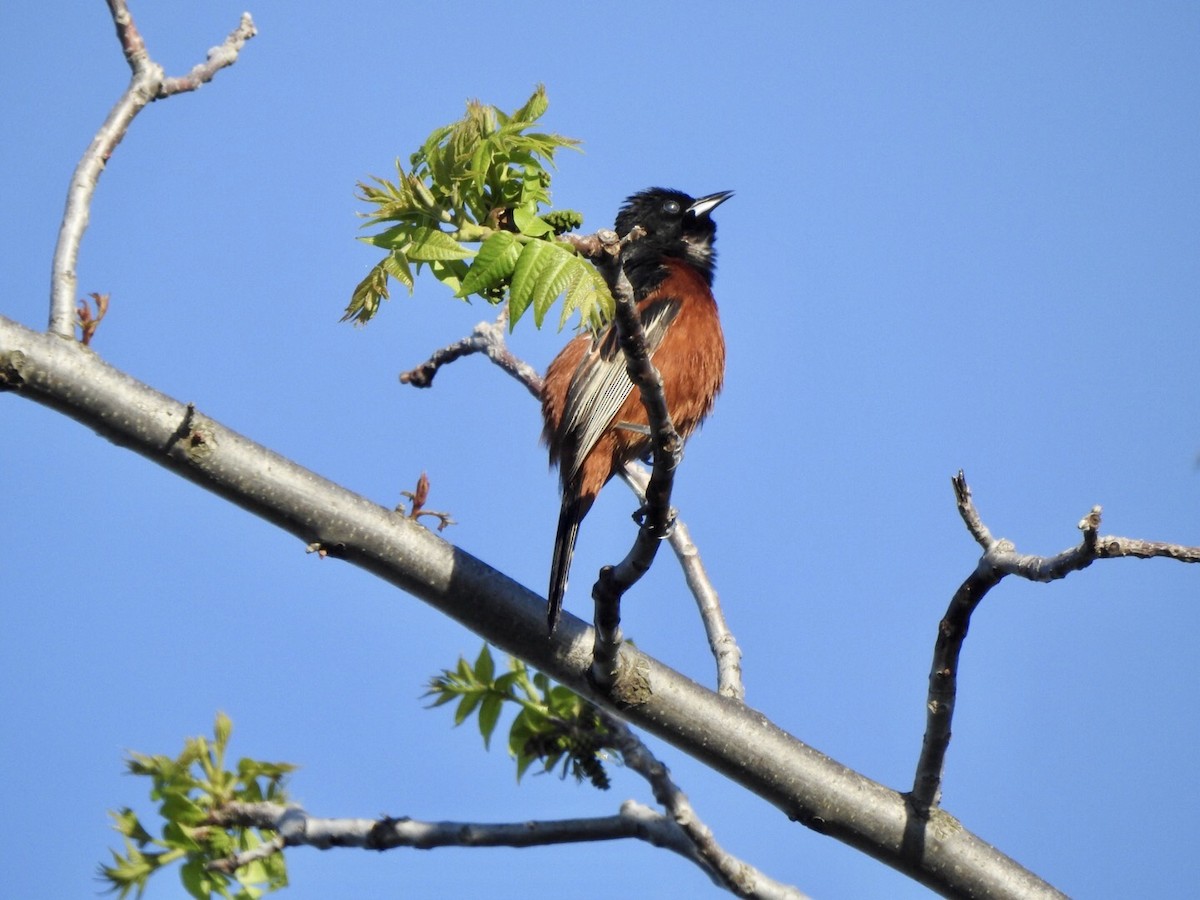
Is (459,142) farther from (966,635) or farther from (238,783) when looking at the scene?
(238,783)

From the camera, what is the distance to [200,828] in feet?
12.2

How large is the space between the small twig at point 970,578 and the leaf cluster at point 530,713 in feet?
3.41

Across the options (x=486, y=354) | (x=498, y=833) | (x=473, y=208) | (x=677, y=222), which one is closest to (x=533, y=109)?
(x=473, y=208)

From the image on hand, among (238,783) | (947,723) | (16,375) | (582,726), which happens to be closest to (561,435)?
(582,726)

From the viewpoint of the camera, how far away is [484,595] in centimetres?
335

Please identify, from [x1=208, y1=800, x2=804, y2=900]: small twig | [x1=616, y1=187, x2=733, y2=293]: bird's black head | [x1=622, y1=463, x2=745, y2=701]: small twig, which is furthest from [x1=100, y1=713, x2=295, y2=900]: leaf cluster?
[x1=616, y1=187, x2=733, y2=293]: bird's black head

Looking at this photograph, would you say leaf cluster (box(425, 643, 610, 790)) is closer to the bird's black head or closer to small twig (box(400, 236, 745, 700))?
small twig (box(400, 236, 745, 700))

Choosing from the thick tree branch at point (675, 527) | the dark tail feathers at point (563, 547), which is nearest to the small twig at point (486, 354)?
the thick tree branch at point (675, 527)

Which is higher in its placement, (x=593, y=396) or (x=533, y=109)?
(x=593, y=396)

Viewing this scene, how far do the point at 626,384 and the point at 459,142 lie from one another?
6.52 ft

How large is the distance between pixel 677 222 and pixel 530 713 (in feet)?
11.1

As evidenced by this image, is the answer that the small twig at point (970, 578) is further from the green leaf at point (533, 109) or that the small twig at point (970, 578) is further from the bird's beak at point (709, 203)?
the bird's beak at point (709, 203)

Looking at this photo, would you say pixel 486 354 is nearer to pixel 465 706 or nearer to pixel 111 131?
pixel 465 706

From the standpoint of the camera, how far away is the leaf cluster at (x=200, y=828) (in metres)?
3.71
